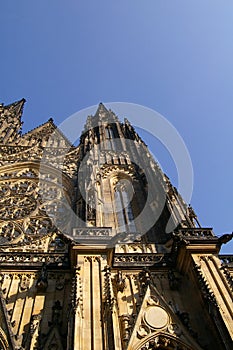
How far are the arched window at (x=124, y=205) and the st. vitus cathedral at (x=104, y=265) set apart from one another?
4 cm

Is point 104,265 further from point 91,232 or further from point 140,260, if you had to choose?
point 140,260

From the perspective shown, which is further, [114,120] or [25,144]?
[114,120]

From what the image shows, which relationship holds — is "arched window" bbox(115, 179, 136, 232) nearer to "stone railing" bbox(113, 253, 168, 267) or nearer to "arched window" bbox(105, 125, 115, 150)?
"stone railing" bbox(113, 253, 168, 267)

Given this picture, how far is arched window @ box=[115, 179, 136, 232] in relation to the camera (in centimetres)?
1338

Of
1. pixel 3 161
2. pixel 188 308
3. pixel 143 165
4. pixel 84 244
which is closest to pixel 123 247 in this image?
pixel 84 244

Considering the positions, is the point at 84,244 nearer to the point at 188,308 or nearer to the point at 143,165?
the point at 188,308

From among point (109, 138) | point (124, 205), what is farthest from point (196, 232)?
point (109, 138)

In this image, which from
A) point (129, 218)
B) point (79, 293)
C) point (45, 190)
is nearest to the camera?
point (79, 293)

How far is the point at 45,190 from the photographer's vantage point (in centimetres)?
1499

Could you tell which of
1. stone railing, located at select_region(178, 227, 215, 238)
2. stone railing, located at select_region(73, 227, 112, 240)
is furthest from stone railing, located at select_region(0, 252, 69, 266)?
stone railing, located at select_region(178, 227, 215, 238)

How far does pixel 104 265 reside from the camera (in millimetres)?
8852

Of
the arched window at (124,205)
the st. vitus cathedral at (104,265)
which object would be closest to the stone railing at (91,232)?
the st. vitus cathedral at (104,265)

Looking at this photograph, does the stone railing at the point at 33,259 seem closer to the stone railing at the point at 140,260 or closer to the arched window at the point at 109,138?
the stone railing at the point at 140,260

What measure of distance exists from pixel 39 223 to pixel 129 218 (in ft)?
11.4
